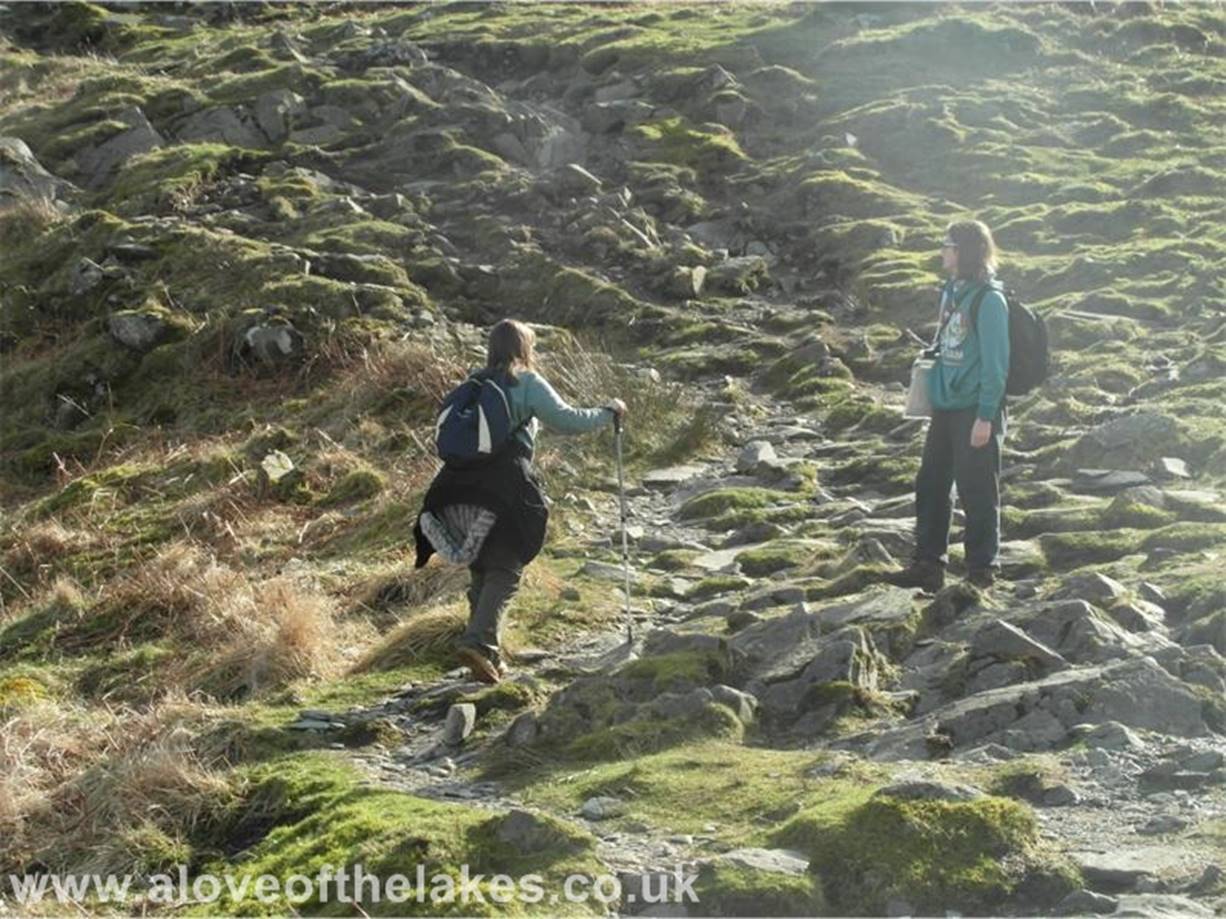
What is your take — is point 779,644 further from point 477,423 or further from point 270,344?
point 270,344

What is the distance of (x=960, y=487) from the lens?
11.8 meters

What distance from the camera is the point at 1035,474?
583 inches

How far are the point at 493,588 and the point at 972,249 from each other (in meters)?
3.97

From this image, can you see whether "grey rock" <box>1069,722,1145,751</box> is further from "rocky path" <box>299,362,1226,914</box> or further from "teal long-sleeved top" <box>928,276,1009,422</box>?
"teal long-sleeved top" <box>928,276,1009,422</box>

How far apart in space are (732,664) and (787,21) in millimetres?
25235

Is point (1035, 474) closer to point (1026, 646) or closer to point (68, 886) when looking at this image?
point (1026, 646)

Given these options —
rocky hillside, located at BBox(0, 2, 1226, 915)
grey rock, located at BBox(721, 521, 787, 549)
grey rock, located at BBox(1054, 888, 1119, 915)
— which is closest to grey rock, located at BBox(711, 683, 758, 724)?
rocky hillside, located at BBox(0, 2, 1226, 915)

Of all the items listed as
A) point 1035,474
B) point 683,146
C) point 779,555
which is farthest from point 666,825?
point 683,146

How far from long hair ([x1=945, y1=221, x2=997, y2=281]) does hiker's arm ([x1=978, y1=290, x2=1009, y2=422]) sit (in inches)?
7.8

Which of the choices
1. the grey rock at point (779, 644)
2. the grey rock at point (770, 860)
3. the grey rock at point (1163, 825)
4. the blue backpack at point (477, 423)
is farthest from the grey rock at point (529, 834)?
the blue backpack at point (477, 423)

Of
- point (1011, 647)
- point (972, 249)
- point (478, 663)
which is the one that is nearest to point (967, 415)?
point (972, 249)

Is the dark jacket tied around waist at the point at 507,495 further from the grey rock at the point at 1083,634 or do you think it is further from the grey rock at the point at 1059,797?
the grey rock at the point at 1059,797

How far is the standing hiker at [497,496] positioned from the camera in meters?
11.0

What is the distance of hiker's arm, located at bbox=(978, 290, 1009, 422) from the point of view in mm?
11344
